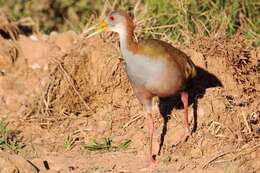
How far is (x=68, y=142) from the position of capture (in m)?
8.08

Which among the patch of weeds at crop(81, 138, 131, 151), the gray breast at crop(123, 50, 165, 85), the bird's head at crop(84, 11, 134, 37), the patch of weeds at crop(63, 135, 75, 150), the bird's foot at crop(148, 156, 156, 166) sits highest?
the bird's head at crop(84, 11, 134, 37)

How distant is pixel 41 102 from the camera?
877 cm

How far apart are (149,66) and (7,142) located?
1.62 metres

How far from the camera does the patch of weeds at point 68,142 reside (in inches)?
316

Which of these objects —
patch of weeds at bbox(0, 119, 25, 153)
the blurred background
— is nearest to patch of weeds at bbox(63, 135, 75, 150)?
patch of weeds at bbox(0, 119, 25, 153)

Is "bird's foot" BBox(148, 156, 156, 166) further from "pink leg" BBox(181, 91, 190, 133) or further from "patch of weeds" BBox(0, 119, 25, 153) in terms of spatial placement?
"patch of weeds" BBox(0, 119, 25, 153)

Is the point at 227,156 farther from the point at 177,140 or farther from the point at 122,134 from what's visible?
the point at 122,134

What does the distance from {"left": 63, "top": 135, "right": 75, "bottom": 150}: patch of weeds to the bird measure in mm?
822

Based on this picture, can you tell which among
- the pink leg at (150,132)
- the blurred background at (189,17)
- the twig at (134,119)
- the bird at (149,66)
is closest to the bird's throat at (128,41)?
the bird at (149,66)

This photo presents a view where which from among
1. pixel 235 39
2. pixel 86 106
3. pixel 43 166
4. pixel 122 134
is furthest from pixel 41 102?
pixel 235 39

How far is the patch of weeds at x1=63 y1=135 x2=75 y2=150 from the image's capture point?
26.3 feet

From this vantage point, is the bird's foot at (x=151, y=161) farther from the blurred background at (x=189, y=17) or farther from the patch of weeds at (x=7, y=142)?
the blurred background at (x=189, y=17)

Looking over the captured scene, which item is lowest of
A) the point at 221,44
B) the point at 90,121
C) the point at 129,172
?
the point at 129,172

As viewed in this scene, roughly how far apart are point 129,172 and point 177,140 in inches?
33.4
